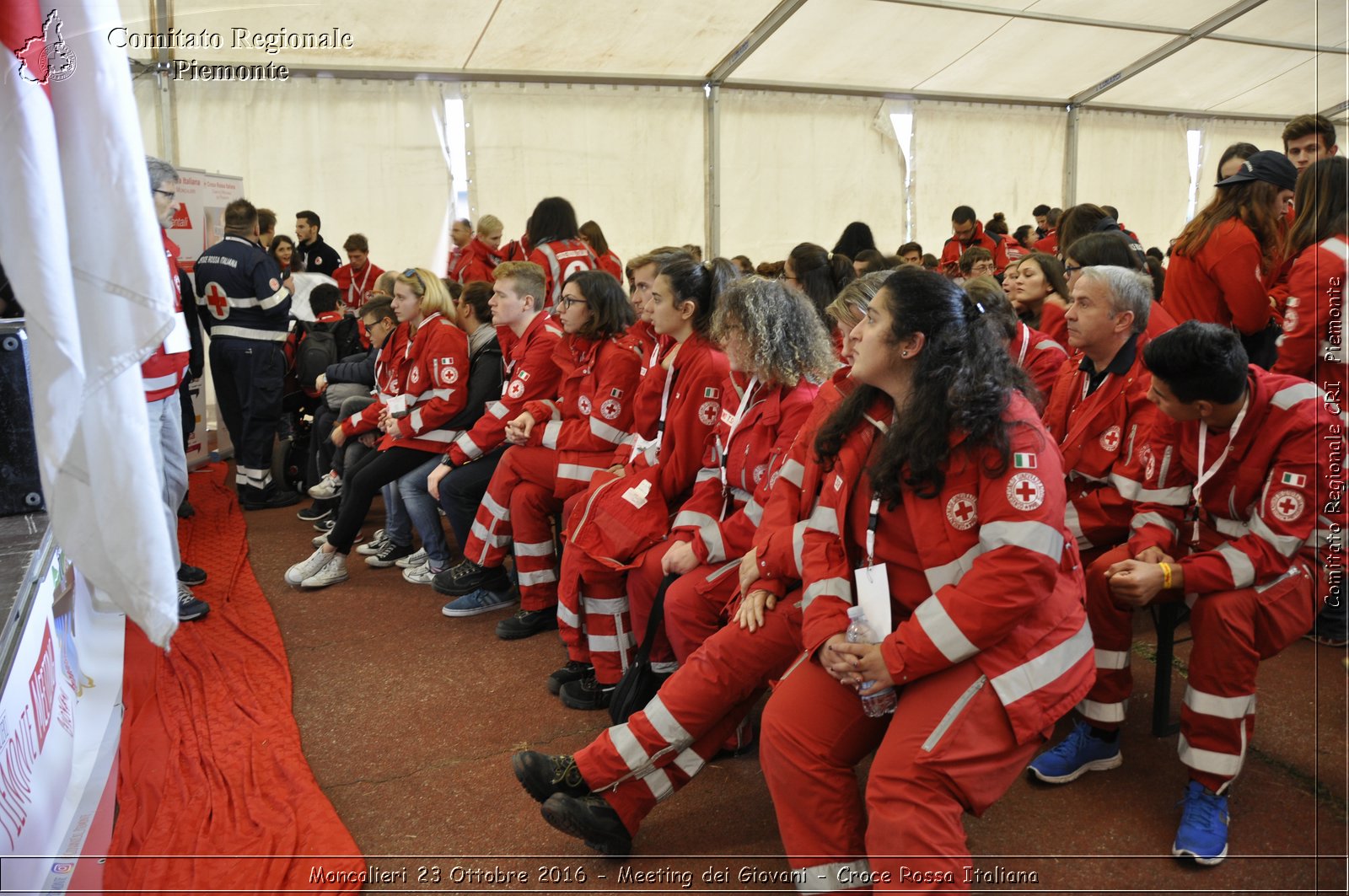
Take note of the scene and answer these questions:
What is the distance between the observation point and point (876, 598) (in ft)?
7.04

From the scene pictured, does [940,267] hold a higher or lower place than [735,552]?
higher

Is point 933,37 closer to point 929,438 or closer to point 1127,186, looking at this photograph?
point 1127,186

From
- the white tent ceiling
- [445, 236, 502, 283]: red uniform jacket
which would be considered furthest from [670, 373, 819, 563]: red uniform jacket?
the white tent ceiling

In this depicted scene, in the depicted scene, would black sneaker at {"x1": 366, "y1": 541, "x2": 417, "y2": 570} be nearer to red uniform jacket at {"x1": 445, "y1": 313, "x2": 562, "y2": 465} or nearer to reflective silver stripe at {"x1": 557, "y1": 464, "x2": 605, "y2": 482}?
red uniform jacket at {"x1": 445, "y1": 313, "x2": 562, "y2": 465}

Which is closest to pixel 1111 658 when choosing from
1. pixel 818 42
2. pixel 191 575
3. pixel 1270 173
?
pixel 1270 173

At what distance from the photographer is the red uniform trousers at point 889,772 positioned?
6.12 ft

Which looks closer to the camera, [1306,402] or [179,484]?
[1306,402]

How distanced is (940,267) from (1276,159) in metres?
5.10

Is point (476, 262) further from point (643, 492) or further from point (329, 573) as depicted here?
point (643, 492)

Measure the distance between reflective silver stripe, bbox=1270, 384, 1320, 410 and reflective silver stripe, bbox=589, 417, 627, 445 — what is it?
2.24 meters

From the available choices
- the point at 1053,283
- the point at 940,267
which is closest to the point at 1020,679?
the point at 1053,283

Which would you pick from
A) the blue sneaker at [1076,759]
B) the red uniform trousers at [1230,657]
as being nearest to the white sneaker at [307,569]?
the blue sneaker at [1076,759]

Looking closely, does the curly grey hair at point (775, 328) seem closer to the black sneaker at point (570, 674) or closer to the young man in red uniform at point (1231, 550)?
the young man in red uniform at point (1231, 550)

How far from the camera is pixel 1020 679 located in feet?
6.53
